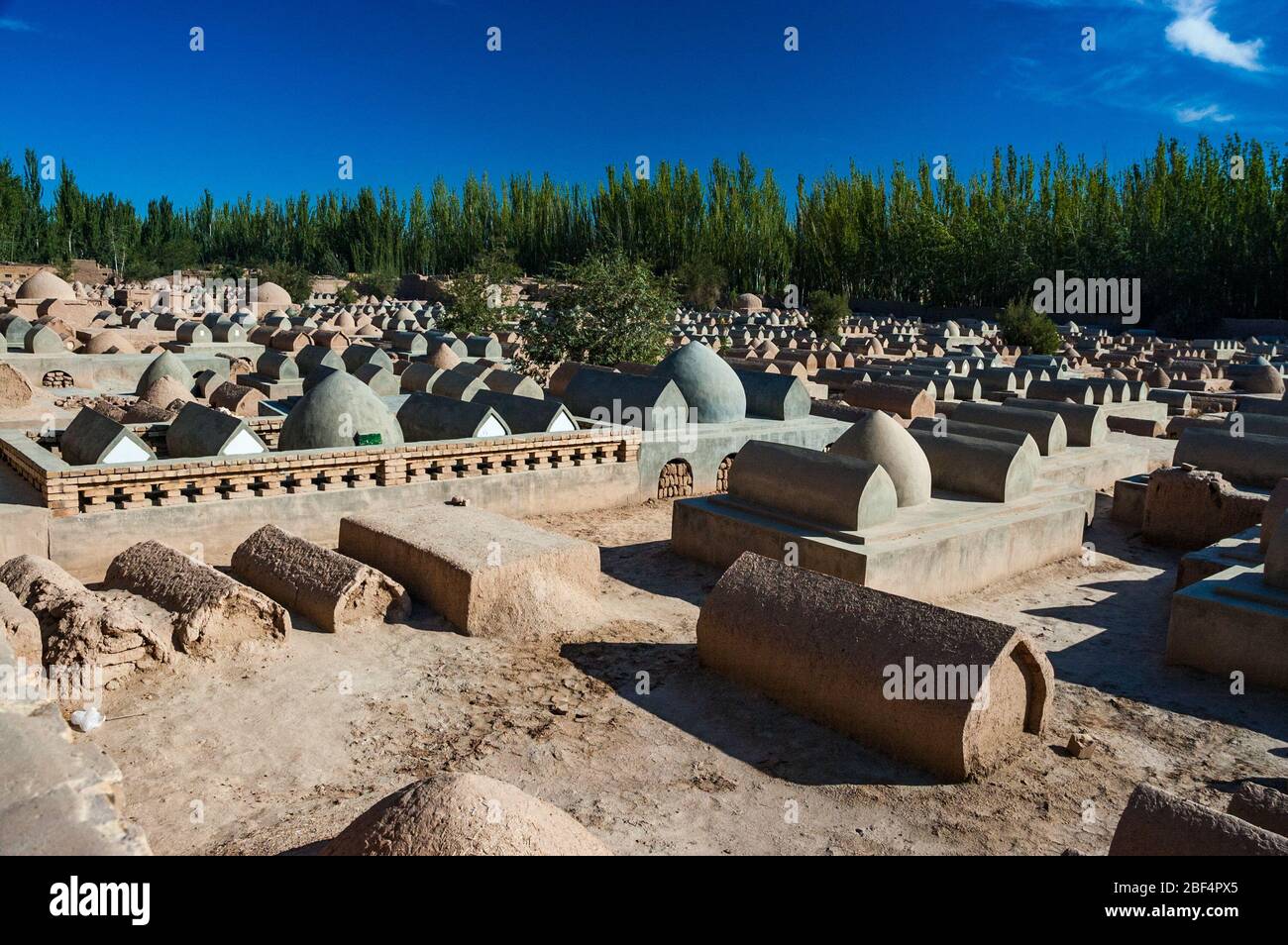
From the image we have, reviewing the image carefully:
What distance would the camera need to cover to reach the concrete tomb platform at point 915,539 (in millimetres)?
7500

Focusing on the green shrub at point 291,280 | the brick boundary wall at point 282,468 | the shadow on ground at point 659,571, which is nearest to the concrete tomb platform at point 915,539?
the shadow on ground at point 659,571

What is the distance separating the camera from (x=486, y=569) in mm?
6641

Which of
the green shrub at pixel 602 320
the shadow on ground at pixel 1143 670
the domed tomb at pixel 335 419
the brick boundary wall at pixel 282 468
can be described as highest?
the green shrub at pixel 602 320

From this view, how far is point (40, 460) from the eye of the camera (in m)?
7.93

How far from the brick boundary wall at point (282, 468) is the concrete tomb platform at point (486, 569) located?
140 centimetres

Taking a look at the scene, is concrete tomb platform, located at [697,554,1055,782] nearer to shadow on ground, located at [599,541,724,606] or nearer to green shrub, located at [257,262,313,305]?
shadow on ground, located at [599,541,724,606]

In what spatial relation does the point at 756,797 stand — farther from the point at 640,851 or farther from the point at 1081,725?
the point at 1081,725

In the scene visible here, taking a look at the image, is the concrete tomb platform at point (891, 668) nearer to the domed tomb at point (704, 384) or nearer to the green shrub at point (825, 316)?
the domed tomb at point (704, 384)

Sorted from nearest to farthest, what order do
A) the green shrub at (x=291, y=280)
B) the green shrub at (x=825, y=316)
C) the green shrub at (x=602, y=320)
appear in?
the green shrub at (x=602, y=320)
the green shrub at (x=825, y=316)
the green shrub at (x=291, y=280)

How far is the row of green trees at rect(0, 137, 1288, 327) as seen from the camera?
40.6m

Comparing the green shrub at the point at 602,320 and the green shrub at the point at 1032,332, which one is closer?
the green shrub at the point at 602,320
